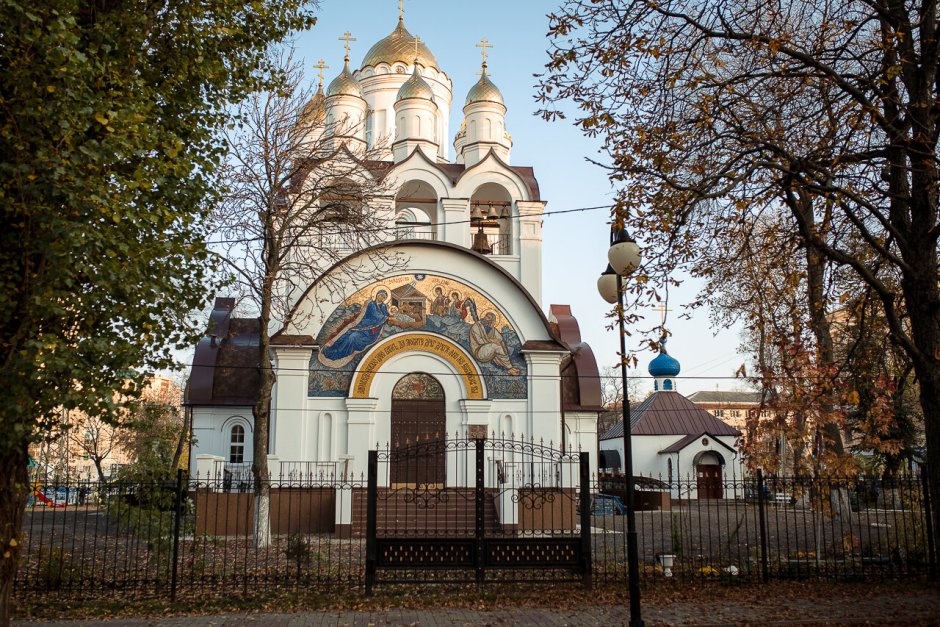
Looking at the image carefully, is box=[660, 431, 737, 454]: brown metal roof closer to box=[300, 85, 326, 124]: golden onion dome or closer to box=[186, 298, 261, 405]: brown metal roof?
box=[186, 298, 261, 405]: brown metal roof

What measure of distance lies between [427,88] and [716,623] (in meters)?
17.9

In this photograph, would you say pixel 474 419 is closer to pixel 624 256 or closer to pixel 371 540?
pixel 371 540

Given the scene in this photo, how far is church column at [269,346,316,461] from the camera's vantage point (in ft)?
58.9

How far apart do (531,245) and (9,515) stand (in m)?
15.1

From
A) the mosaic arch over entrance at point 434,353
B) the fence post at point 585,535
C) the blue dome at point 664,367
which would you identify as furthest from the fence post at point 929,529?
the blue dome at point 664,367

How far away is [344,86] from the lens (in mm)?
23312

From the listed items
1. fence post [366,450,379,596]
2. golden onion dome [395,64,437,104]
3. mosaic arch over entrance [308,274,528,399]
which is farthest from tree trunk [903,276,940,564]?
golden onion dome [395,64,437,104]

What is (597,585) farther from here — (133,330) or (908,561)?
(133,330)

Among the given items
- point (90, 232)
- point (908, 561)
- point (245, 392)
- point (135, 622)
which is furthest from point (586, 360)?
point (90, 232)

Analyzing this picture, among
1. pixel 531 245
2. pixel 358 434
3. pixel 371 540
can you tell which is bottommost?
pixel 371 540

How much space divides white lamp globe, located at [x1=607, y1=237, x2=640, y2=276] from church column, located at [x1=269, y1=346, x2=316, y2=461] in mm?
11451

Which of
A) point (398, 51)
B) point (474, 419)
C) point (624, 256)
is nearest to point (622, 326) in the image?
point (624, 256)

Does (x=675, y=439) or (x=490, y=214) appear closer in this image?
(x=490, y=214)

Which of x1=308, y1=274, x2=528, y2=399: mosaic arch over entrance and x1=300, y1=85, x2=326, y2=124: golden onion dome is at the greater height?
x1=300, y1=85, x2=326, y2=124: golden onion dome
